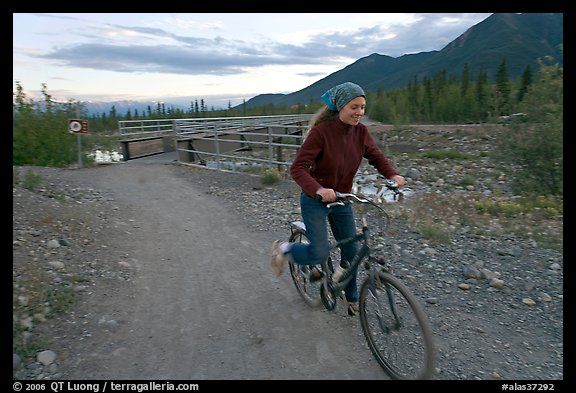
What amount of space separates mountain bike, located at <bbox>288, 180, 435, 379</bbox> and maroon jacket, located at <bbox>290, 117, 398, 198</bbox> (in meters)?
0.23

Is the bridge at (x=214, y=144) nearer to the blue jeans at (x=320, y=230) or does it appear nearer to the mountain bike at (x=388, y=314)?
the blue jeans at (x=320, y=230)

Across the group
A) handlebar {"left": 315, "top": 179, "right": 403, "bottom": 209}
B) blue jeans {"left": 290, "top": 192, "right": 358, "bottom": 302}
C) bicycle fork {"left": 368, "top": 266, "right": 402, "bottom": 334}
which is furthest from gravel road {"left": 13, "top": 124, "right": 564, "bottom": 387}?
handlebar {"left": 315, "top": 179, "right": 403, "bottom": 209}

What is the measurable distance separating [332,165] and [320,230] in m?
0.60

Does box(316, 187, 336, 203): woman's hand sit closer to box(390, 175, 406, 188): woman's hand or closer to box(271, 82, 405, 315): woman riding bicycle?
box(271, 82, 405, 315): woman riding bicycle

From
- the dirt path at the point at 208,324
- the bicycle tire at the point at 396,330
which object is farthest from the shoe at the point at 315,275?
the bicycle tire at the point at 396,330

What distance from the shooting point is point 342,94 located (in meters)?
3.28

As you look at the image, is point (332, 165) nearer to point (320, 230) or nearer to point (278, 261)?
point (320, 230)

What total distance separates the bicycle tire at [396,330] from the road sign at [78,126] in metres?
13.3

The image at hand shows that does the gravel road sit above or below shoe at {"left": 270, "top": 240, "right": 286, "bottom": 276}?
below

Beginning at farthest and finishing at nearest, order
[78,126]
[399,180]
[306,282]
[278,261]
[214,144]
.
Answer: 1. [214,144]
2. [78,126]
3. [306,282]
4. [278,261]
5. [399,180]

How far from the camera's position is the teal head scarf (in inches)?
127

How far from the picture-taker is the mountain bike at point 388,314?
113 inches

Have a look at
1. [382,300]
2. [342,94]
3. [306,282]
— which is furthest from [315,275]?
[342,94]
